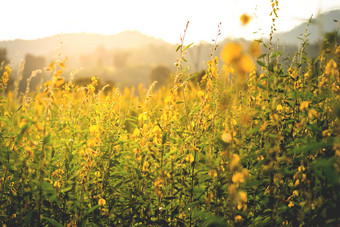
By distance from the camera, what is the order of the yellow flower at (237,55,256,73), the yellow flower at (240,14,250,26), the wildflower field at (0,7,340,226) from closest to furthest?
the yellow flower at (237,55,256,73)
the yellow flower at (240,14,250,26)
the wildflower field at (0,7,340,226)

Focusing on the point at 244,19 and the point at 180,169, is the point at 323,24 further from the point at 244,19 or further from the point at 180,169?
the point at 180,169

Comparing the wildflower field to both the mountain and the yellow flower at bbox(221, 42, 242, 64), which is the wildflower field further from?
the yellow flower at bbox(221, 42, 242, 64)

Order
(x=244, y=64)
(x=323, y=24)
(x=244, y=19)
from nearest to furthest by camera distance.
A: (x=244, y=64)
(x=244, y=19)
(x=323, y=24)

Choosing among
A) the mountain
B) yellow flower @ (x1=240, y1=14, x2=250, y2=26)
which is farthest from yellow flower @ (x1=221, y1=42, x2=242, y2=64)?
the mountain

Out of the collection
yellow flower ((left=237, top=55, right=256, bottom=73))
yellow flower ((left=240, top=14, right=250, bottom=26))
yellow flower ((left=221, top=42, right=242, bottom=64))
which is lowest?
yellow flower ((left=237, top=55, right=256, bottom=73))

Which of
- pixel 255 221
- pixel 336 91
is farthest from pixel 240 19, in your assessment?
pixel 255 221

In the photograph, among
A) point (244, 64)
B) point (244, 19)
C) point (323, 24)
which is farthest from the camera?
point (323, 24)

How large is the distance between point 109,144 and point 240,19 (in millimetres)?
1542

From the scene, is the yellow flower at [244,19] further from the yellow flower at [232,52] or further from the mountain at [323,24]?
the mountain at [323,24]

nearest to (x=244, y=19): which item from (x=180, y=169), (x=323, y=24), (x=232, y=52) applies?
(x=232, y=52)

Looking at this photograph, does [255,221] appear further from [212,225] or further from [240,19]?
[240,19]

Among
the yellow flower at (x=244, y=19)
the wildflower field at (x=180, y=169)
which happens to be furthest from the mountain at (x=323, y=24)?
the yellow flower at (x=244, y=19)

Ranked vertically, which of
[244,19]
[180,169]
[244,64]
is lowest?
[180,169]

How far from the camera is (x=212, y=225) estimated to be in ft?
4.91
